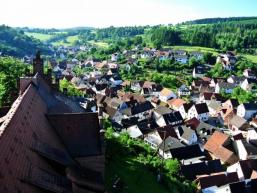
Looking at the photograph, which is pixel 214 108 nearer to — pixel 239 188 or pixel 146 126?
pixel 146 126

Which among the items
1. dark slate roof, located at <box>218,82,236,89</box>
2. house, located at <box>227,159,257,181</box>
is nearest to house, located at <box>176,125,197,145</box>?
house, located at <box>227,159,257,181</box>

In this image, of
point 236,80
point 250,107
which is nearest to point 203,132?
point 250,107

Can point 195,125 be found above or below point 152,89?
below

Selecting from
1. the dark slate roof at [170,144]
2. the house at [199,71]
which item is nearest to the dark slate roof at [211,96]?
the house at [199,71]

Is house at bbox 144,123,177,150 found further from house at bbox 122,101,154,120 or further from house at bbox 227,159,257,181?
house at bbox 122,101,154,120

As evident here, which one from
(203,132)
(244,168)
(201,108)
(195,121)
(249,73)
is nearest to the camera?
(244,168)

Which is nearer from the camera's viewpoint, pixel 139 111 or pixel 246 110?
pixel 246 110
